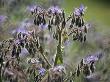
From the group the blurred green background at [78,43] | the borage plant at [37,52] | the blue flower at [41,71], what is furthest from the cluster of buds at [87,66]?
the blurred green background at [78,43]

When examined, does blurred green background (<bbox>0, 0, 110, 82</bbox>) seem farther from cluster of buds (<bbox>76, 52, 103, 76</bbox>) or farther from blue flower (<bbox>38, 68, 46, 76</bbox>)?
cluster of buds (<bbox>76, 52, 103, 76</bbox>)

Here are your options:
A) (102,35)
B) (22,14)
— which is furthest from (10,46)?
(22,14)

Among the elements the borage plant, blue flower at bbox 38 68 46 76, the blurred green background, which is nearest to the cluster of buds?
the borage plant

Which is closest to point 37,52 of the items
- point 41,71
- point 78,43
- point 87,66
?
point 41,71

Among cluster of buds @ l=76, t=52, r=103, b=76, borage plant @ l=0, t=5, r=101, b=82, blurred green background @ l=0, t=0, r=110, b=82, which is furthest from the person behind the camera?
blurred green background @ l=0, t=0, r=110, b=82

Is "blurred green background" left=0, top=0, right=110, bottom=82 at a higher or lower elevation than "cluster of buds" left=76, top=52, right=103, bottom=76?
higher

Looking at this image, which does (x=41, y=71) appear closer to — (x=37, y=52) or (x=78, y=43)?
(x=37, y=52)

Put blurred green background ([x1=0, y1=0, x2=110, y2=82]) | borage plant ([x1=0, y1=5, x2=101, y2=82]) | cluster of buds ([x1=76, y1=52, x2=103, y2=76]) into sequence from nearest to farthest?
borage plant ([x1=0, y1=5, x2=101, y2=82]) < cluster of buds ([x1=76, y1=52, x2=103, y2=76]) < blurred green background ([x1=0, y1=0, x2=110, y2=82])

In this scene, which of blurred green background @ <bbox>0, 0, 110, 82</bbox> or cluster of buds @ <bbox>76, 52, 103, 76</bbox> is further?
blurred green background @ <bbox>0, 0, 110, 82</bbox>

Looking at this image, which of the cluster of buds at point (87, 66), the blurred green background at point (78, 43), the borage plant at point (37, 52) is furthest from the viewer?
the blurred green background at point (78, 43)

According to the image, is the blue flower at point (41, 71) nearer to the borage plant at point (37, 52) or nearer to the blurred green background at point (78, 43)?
the borage plant at point (37, 52)

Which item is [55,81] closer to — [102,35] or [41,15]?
[41,15]
